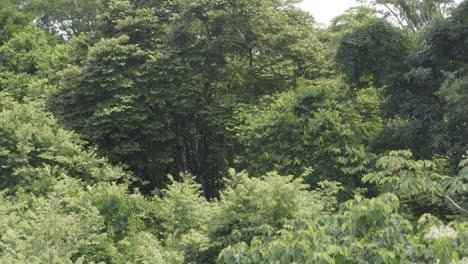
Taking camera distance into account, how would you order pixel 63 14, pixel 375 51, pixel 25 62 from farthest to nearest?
pixel 63 14 < pixel 25 62 < pixel 375 51

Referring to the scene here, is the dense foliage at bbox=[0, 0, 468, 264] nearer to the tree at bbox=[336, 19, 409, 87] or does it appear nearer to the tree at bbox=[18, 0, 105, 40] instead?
the tree at bbox=[336, 19, 409, 87]

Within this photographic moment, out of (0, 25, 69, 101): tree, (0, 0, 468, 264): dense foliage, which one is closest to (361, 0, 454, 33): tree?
(0, 0, 468, 264): dense foliage

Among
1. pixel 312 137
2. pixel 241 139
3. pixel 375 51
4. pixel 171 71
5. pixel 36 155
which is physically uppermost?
pixel 171 71

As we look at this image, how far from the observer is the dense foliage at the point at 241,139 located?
11.0 feet

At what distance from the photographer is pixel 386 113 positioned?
1097 cm

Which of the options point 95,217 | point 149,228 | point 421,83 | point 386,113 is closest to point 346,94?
point 386,113

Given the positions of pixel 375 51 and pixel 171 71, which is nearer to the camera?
pixel 375 51

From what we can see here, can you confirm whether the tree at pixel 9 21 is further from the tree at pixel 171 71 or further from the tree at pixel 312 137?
the tree at pixel 312 137

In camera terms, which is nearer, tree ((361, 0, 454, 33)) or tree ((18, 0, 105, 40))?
tree ((361, 0, 454, 33))

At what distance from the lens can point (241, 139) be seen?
11.3 meters

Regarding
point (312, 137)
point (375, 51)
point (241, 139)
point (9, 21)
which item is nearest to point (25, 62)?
point (9, 21)

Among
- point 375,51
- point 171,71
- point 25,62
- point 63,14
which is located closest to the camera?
point 375,51

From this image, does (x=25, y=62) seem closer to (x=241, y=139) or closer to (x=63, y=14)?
(x=63, y=14)

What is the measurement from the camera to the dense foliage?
11.0ft
